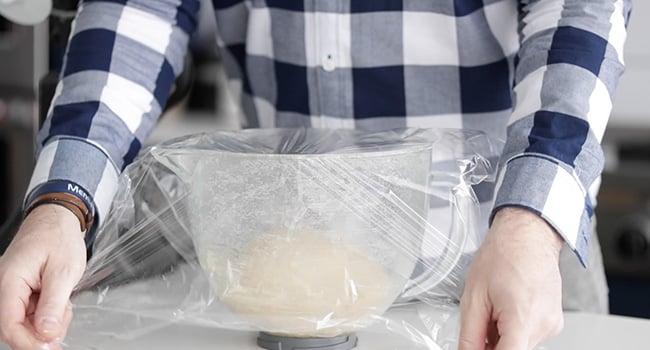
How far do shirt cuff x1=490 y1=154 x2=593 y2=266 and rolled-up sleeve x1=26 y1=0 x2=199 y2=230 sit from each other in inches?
13.2

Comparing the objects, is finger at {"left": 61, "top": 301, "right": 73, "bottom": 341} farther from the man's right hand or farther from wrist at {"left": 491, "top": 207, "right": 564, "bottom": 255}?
wrist at {"left": 491, "top": 207, "right": 564, "bottom": 255}

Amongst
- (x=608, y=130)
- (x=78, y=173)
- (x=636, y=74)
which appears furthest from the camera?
(x=636, y=74)

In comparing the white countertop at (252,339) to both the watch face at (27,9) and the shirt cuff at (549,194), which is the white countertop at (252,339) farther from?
the watch face at (27,9)

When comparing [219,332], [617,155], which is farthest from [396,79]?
[617,155]

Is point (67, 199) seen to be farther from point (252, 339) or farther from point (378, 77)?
point (378, 77)

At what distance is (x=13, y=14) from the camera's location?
0.98m

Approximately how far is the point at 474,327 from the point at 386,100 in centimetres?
44

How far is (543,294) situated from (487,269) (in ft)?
0.13

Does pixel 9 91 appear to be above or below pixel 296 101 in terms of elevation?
below

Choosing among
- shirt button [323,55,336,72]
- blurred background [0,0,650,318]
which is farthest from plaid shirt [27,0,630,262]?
blurred background [0,0,650,318]

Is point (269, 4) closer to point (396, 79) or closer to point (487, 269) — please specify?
point (396, 79)

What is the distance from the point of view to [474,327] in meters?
0.68

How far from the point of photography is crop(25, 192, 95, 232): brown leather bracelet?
84 cm

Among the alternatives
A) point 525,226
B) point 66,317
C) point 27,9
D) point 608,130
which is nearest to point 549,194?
point 525,226
